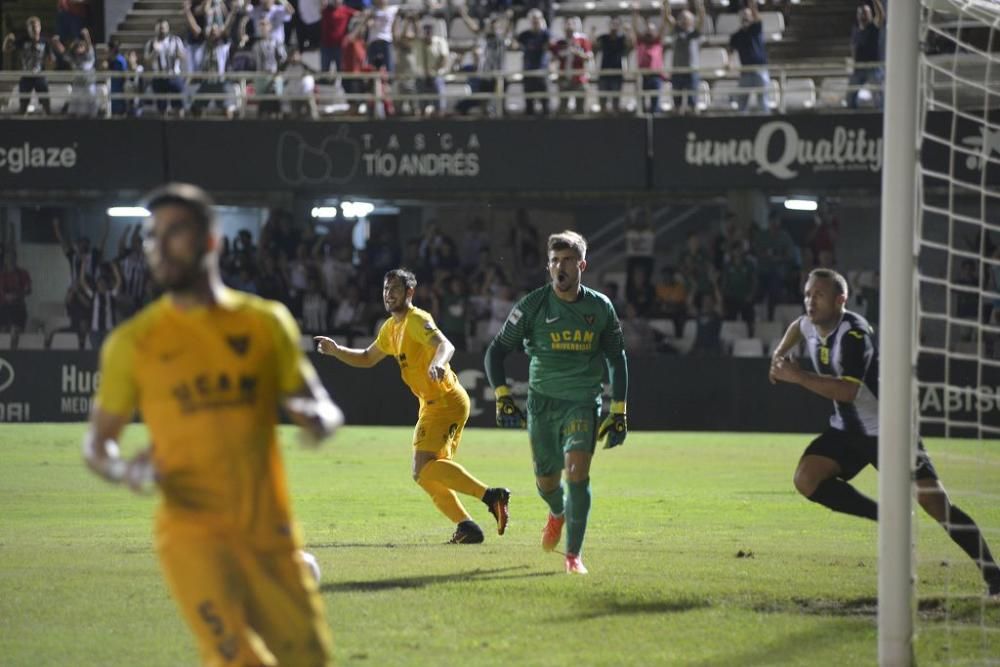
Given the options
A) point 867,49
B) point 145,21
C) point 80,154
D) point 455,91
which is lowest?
point 80,154

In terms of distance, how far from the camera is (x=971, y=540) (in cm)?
973

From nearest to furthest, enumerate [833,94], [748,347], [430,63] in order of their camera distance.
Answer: [748,347]
[833,94]
[430,63]

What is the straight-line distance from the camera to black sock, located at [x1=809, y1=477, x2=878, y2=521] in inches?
392

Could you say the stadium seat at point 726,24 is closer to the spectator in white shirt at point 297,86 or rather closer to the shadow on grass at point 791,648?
the spectator in white shirt at point 297,86

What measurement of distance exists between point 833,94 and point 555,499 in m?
15.7

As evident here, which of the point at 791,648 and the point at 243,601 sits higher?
the point at 243,601

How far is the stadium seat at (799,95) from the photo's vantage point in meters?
25.3

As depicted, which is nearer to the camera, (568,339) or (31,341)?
(568,339)

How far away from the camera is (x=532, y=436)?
11.0 meters

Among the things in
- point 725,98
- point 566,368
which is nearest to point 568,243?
point 566,368

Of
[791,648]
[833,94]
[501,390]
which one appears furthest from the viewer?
[833,94]

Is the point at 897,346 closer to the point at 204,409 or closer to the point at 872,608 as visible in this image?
the point at 872,608

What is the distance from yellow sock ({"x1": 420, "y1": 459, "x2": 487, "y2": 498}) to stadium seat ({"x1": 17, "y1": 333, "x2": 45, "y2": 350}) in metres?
17.1

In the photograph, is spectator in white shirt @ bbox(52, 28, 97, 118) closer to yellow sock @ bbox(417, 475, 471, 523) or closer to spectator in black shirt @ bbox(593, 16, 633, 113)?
spectator in black shirt @ bbox(593, 16, 633, 113)
